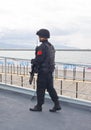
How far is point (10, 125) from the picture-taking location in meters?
3.59

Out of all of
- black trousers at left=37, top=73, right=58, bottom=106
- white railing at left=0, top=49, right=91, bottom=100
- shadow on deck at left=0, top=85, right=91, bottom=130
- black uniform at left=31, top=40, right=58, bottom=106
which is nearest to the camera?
shadow on deck at left=0, top=85, right=91, bottom=130

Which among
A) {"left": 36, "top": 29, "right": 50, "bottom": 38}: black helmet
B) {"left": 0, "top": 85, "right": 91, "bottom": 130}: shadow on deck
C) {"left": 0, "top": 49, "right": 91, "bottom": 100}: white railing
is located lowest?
{"left": 0, "top": 85, "right": 91, "bottom": 130}: shadow on deck

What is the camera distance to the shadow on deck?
3604mm

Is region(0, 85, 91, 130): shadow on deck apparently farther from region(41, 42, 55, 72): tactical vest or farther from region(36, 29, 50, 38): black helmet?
region(36, 29, 50, 38): black helmet

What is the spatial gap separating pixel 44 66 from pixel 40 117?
755 mm

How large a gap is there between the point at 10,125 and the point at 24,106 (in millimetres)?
1039

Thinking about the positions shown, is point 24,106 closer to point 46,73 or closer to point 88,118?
point 46,73

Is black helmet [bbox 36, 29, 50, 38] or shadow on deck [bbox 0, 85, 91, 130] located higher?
black helmet [bbox 36, 29, 50, 38]

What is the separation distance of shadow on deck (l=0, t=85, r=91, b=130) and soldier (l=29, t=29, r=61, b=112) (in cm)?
20

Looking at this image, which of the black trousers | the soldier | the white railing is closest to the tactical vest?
the soldier

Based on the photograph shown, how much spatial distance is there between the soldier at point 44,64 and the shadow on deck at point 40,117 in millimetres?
201

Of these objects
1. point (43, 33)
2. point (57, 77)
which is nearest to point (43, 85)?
point (43, 33)

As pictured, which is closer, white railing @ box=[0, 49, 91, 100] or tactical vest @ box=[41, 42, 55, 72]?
tactical vest @ box=[41, 42, 55, 72]

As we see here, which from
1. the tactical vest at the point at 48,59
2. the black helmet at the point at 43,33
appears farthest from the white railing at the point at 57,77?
the black helmet at the point at 43,33
